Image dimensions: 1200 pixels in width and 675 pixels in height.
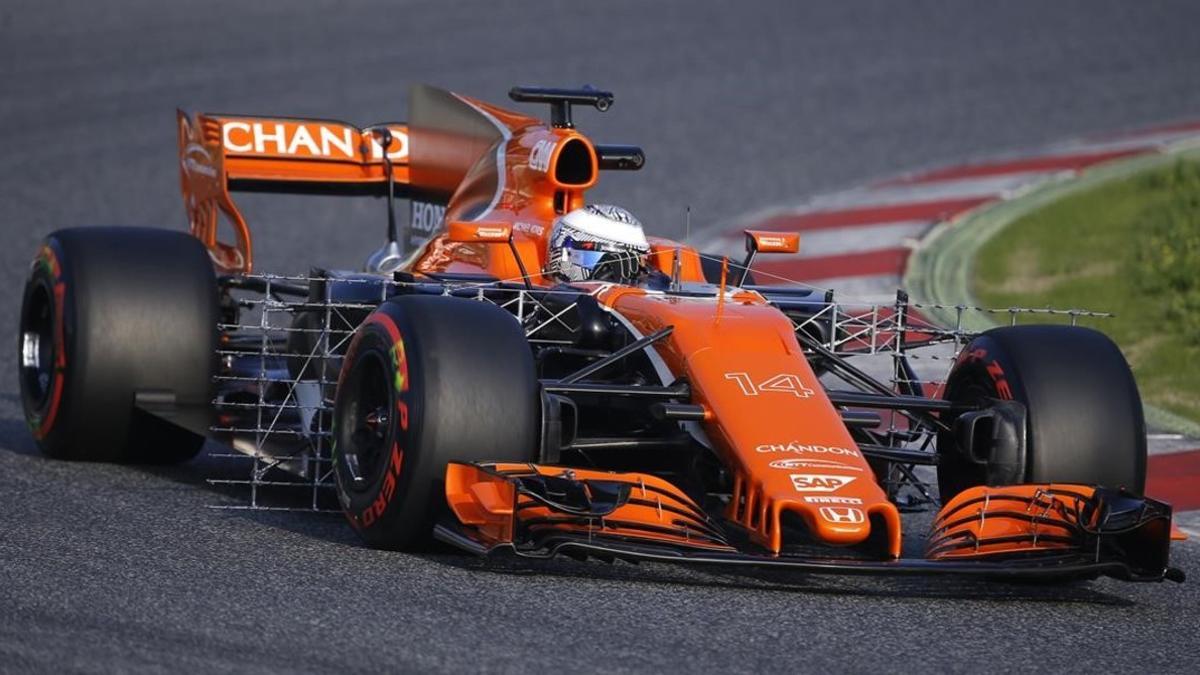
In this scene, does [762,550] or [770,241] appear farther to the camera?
[770,241]

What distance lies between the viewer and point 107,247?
323 inches

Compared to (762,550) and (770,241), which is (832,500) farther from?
(770,241)

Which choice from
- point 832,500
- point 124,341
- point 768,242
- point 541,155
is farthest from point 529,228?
point 832,500

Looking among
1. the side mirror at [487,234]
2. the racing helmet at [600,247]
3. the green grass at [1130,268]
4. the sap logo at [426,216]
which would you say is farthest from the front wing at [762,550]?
the green grass at [1130,268]

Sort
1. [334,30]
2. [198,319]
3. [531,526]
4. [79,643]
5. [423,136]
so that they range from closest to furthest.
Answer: [79,643] < [531,526] < [198,319] < [423,136] < [334,30]

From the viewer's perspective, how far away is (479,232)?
8.05m

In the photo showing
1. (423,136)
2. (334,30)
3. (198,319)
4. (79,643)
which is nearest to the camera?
(79,643)

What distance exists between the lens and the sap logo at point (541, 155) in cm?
852

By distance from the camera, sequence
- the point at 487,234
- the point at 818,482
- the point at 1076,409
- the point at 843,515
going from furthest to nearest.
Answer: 1. the point at 487,234
2. the point at 1076,409
3. the point at 818,482
4. the point at 843,515

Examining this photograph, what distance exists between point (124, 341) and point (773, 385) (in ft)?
9.20

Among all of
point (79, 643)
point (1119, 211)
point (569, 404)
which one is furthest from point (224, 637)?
point (1119, 211)

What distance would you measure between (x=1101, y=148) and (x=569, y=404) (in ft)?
35.1

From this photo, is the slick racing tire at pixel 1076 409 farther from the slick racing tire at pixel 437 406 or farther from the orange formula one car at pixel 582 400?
the slick racing tire at pixel 437 406

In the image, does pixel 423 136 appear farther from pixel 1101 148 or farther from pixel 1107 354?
pixel 1101 148
